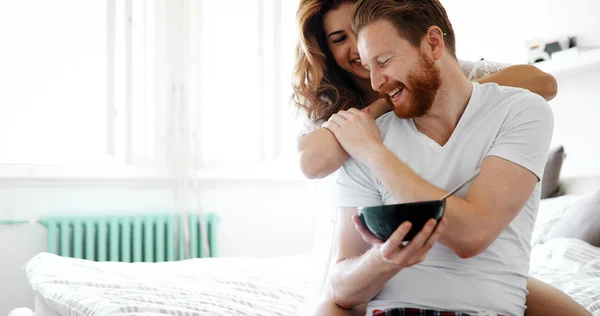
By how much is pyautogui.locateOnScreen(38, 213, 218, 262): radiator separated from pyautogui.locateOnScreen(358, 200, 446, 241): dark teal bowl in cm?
287

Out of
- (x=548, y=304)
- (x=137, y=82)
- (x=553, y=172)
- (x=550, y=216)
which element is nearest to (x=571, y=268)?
(x=550, y=216)

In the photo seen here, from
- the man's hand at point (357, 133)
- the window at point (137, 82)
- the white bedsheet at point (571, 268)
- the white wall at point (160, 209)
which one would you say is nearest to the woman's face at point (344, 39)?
the man's hand at point (357, 133)

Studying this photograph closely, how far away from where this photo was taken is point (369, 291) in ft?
4.15

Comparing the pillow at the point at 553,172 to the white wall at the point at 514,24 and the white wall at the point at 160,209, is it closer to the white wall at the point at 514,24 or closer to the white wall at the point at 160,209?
the white wall at the point at 514,24

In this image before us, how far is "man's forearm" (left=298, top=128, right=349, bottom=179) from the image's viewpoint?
4.66 feet

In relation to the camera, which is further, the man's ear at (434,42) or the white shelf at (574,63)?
the white shelf at (574,63)

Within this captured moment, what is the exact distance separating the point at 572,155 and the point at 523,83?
1.54m

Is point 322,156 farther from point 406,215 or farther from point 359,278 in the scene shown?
point 406,215

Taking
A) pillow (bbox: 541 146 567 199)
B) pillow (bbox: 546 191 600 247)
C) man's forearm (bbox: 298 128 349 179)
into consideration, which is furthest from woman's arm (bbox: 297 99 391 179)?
pillow (bbox: 541 146 567 199)

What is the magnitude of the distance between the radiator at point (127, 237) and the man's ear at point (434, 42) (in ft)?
8.69

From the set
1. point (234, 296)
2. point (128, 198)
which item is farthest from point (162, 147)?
point (234, 296)

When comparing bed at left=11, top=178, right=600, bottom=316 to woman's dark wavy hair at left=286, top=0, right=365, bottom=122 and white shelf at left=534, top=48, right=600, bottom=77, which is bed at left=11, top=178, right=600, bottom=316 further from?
white shelf at left=534, top=48, right=600, bottom=77

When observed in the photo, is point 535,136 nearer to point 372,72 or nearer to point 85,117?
point 372,72

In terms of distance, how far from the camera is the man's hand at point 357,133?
53.0 inches
